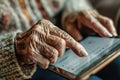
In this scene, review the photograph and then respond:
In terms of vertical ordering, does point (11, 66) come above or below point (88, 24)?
above

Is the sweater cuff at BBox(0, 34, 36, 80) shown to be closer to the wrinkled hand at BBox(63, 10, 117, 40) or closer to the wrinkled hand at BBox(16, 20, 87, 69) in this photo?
the wrinkled hand at BBox(16, 20, 87, 69)

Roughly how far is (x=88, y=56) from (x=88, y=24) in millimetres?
354

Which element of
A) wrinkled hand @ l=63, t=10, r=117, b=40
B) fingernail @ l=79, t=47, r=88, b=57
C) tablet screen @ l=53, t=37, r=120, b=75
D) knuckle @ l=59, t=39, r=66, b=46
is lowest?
wrinkled hand @ l=63, t=10, r=117, b=40

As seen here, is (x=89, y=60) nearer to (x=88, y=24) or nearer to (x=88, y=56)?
(x=88, y=56)

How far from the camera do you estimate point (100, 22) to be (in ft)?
3.29

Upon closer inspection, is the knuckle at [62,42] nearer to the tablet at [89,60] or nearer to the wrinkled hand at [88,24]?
the tablet at [89,60]

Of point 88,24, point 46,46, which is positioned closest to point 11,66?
point 46,46

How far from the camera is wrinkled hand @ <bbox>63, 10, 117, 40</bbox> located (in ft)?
3.08

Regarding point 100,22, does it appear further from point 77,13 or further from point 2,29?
point 2,29

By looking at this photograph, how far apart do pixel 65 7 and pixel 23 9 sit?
224 mm

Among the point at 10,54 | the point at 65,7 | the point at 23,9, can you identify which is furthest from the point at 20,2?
the point at 10,54

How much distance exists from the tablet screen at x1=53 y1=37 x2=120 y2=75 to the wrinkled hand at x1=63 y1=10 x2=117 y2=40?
0.12 meters

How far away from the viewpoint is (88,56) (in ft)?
2.16

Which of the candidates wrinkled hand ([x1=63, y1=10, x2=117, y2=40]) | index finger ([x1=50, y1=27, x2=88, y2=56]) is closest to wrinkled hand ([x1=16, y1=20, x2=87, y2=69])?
index finger ([x1=50, y1=27, x2=88, y2=56])
